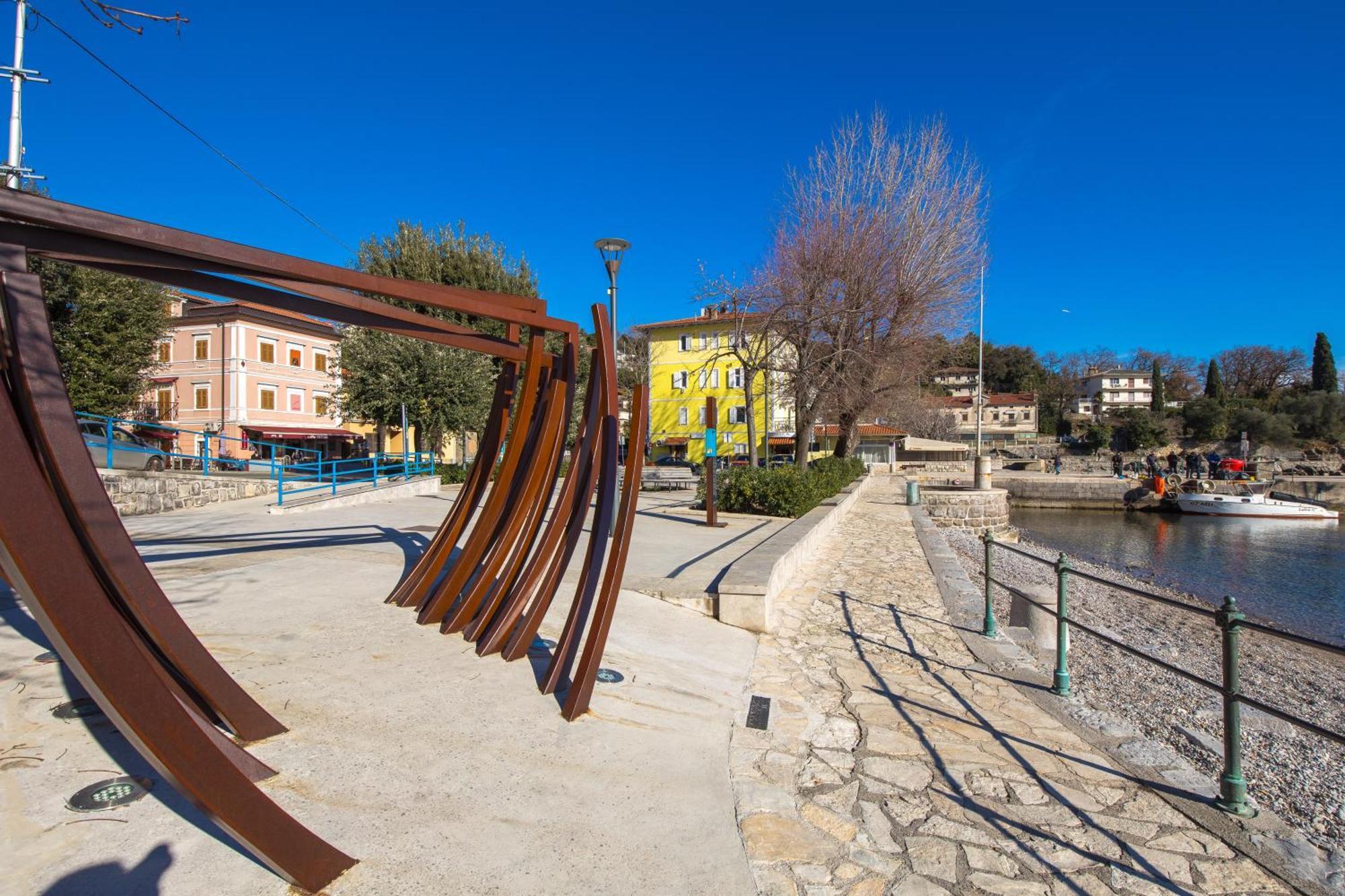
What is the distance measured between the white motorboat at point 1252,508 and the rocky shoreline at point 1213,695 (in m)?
27.1

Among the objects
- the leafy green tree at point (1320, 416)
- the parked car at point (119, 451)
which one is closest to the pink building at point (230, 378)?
the parked car at point (119, 451)

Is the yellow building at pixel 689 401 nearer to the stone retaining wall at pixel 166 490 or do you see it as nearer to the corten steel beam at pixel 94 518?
the stone retaining wall at pixel 166 490

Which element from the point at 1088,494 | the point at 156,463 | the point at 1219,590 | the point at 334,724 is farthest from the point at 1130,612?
the point at 1088,494

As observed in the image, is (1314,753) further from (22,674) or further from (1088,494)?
(1088,494)

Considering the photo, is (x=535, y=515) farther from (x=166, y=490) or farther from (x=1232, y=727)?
(x=166, y=490)

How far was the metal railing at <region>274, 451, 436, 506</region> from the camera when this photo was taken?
14.3 meters

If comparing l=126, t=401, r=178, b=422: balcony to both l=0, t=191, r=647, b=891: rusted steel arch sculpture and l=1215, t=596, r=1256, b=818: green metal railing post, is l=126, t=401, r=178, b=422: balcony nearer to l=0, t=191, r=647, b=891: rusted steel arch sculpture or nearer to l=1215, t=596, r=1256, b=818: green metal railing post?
l=0, t=191, r=647, b=891: rusted steel arch sculpture

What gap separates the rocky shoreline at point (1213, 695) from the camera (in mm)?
4770

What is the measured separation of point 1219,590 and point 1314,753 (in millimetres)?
12545

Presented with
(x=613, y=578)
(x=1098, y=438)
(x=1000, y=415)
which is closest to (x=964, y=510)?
(x=613, y=578)

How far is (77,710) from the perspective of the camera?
3.35 metres

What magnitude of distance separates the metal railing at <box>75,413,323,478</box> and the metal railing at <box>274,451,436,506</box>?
449 millimetres

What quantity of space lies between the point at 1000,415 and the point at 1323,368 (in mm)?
28120

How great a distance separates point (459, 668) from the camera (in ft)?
14.2
